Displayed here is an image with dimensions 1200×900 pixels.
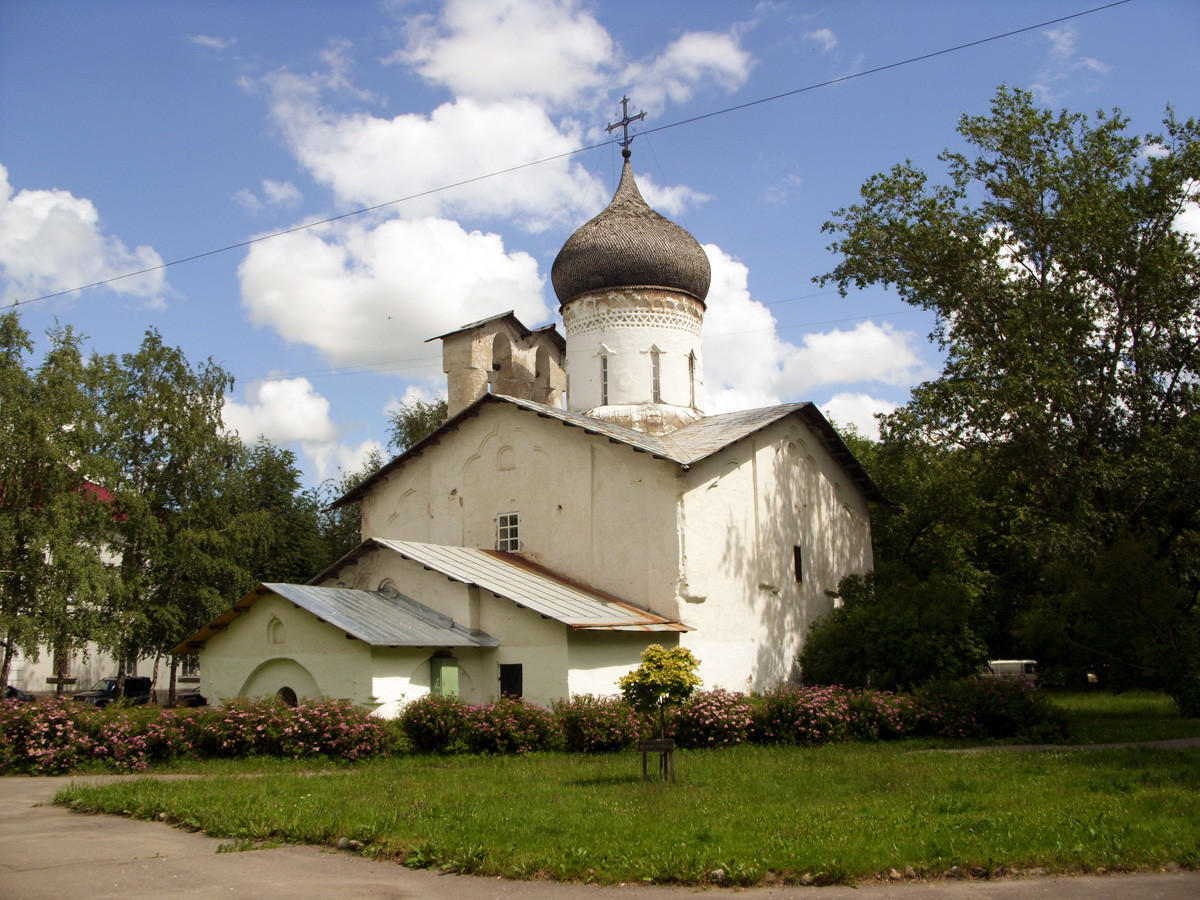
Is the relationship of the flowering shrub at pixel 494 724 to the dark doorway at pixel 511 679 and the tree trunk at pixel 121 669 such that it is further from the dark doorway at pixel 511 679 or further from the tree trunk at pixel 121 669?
the tree trunk at pixel 121 669

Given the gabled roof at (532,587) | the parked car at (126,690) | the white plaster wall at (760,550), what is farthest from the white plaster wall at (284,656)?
the parked car at (126,690)

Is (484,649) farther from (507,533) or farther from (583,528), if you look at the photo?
(507,533)

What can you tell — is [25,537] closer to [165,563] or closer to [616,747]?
[165,563]

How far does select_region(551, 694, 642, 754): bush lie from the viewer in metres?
13.8

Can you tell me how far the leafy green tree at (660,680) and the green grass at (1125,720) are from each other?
7.26 metres

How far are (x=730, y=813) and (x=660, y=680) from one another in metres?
2.57

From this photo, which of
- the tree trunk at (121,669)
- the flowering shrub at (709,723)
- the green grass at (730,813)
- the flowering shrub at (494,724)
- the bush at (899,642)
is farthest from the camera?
the tree trunk at (121,669)

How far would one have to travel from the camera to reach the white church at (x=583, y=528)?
1583 centimetres

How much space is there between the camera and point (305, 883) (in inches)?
252

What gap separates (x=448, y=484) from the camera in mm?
21516

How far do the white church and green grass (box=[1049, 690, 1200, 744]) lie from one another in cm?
591

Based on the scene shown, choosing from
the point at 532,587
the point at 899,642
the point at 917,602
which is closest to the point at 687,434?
the point at 532,587

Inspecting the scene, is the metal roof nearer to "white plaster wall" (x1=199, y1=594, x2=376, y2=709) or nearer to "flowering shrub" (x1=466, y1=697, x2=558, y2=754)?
"flowering shrub" (x1=466, y1=697, x2=558, y2=754)

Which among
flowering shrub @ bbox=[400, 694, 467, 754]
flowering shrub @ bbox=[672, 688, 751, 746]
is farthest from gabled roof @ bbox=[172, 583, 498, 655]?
flowering shrub @ bbox=[672, 688, 751, 746]
